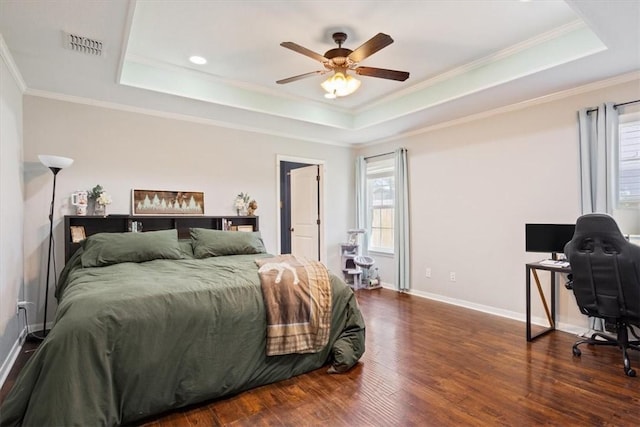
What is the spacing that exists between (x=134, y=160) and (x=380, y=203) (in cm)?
373

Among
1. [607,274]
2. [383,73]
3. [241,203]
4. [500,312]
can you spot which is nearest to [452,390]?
[607,274]

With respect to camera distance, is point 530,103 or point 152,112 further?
point 152,112

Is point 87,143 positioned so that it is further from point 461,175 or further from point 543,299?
point 543,299

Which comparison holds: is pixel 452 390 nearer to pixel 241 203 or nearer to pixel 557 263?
pixel 557 263

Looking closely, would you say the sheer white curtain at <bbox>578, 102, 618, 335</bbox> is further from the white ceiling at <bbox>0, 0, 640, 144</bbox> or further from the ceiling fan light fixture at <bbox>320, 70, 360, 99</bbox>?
the ceiling fan light fixture at <bbox>320, 70, 360, 99</bbox>

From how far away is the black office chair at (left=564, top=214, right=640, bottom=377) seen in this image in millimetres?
2518

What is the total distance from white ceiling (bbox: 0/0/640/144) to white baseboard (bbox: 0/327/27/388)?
94.6 inches

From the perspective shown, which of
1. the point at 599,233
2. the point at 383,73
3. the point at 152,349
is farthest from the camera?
the point at 383,73

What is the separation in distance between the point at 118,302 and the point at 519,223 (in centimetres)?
401

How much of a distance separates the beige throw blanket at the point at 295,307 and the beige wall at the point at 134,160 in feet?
7.52

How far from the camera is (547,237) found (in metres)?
3.41

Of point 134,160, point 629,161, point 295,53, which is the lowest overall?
point 629,161

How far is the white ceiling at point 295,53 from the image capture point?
2369mm

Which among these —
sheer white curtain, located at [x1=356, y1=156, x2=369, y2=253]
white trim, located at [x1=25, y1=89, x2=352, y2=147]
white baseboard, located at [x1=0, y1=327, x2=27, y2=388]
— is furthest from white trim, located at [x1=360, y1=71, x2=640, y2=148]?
white baseboard, located at [x1=0, y1=327, x2=27, y2=388]
